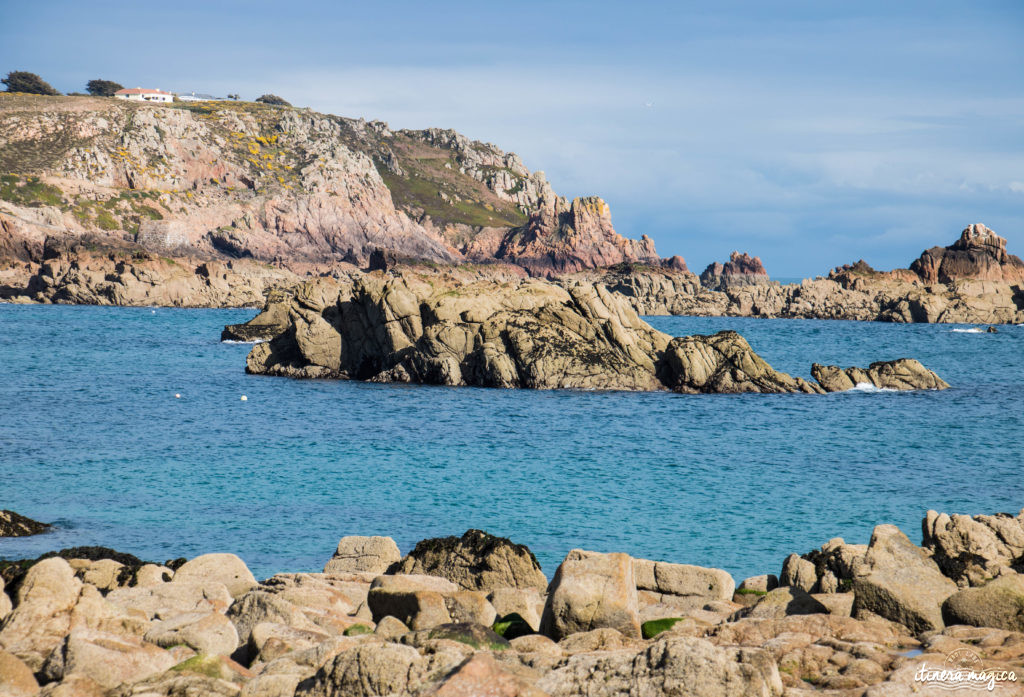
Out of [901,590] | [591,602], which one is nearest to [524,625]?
[591,602]

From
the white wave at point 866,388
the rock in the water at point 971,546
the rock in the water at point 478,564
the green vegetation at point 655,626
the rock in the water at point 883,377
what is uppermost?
the rock in the water at point 883,377

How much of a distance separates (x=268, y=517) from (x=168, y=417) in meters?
21.5

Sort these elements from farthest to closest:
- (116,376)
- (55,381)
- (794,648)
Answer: (116,376) → (55,381) → (794,648)

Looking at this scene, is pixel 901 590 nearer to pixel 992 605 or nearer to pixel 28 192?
pixel 992 605

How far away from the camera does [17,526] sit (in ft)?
73.7

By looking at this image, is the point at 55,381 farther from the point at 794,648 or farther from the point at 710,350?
the point at 794,648

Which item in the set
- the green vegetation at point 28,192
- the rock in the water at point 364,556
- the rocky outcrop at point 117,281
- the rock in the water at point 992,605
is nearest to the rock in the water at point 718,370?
the rock in the water at point 364,556

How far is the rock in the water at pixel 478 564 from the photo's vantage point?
17.0 m

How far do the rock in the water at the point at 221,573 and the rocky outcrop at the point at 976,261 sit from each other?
20833cm

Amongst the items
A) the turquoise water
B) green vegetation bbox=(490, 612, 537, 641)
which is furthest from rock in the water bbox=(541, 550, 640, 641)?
the turquoise water

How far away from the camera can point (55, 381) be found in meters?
57.6

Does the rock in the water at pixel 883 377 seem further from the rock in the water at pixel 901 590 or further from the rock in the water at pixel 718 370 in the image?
the rock in the water at pixel 901 590

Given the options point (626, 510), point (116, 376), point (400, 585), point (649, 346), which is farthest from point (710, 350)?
point (400, 585)

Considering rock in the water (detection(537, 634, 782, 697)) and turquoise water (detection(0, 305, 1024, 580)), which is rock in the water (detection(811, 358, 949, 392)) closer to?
turquoise water (detection(0, 305, 1024, 580))
